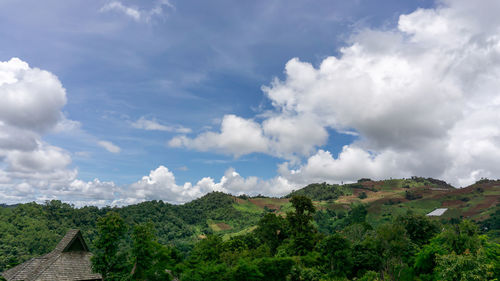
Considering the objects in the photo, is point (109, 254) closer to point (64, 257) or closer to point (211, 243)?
point (64, 257)

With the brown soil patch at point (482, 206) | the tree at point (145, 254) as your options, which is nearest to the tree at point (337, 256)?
the tree at point (145, 254)

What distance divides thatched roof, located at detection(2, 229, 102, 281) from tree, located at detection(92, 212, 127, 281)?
3.94 m

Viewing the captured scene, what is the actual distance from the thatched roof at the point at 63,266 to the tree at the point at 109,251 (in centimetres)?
394

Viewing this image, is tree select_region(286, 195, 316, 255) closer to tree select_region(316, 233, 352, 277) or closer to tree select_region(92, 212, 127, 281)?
tree select_region(316, 233, 352, 277)

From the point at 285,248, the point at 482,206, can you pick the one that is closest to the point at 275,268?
the point at 285,248

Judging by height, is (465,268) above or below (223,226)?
above

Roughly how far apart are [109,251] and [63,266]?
21.2ft

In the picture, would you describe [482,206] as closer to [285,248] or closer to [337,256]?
[285,248]

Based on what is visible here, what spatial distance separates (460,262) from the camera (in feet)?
76.1

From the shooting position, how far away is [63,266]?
3169 cm

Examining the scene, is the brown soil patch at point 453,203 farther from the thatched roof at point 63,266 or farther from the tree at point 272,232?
the thatched roof at point 63,266

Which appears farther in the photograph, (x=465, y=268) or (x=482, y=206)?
(x=482, y=206)

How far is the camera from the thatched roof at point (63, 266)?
Result: 98.9ft

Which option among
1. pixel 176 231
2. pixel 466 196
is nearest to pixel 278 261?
pixel 176 231
